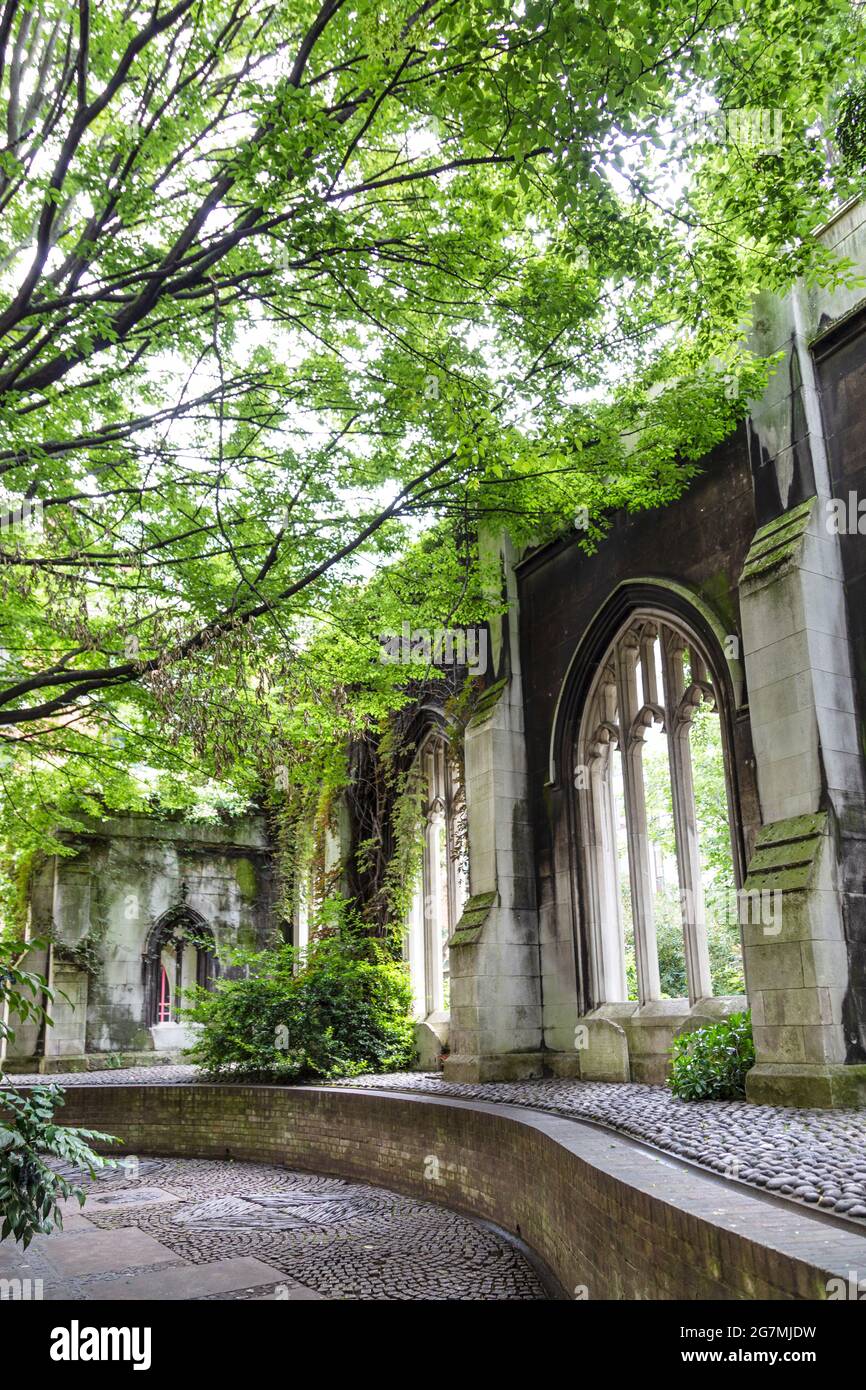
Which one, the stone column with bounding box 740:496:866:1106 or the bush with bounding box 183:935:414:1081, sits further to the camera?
the bush with bounding box 183:935:414:1081

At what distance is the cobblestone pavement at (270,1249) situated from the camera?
6004 mm

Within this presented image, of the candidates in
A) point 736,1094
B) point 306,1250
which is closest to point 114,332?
point 306,1250

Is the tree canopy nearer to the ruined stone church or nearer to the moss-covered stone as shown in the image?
the ruined stone church

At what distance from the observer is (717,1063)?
7.92 m

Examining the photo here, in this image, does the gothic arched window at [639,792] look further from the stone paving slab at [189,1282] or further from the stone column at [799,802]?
the stone paving slab at [189,1282]

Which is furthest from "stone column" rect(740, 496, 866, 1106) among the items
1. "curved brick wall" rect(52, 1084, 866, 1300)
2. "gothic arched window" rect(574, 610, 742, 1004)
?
"curved brick wall" rect(52, 1084, 866, 1300)

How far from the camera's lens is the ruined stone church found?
7488 mm

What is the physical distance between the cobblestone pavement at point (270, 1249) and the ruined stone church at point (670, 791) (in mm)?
2007

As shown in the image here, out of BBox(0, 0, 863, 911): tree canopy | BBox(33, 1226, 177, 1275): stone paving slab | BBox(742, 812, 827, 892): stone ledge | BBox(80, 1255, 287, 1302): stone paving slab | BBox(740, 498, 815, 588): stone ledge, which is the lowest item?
BBox(33, 1226, 177, 1275): stone paving slab

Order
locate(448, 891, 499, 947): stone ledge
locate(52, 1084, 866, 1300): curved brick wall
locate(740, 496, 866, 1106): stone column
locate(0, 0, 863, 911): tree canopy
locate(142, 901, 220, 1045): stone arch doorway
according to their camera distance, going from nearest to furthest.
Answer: locate(52, 1084, 866, 1300): curved brick wall < locate(0, 0, 863, 911): tree canopy < locate(740, 496, 866, 1106): stone column < locate(448, 891, 499, 947): stone ledge < locate(142, 901, 220, 1045): stone arch doorway

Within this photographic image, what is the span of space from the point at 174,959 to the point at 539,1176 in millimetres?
14208

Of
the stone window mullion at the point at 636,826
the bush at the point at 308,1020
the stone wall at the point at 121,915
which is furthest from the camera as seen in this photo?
the stone wall at the point at 121,915

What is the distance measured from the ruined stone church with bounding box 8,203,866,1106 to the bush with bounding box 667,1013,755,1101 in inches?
13.1

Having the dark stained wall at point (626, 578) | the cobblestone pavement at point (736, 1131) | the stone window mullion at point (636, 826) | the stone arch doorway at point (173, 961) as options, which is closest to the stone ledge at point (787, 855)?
the dark stained wall at point (626, 578)
